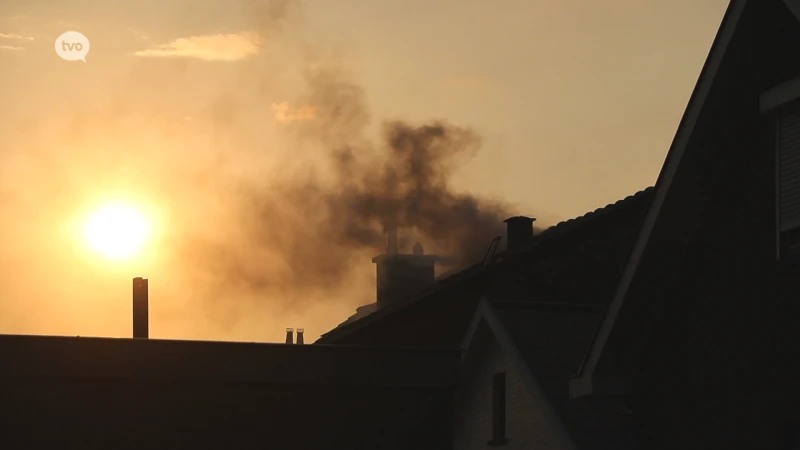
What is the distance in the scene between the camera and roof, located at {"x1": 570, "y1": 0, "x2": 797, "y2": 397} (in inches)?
448

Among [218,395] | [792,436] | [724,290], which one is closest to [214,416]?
[218,395]

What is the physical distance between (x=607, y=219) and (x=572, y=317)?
8.93 metres

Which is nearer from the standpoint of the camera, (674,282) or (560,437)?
(674,282)

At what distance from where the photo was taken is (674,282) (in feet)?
39.9

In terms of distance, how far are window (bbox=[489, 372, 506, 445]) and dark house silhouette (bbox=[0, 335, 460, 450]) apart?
4.95 meters

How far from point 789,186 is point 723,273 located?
1.21m

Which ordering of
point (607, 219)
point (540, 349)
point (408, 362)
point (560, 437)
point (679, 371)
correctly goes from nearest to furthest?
point (679, 371) → point (560, 437) → point (540, 349) → point (408, 362) → point (607, 219)

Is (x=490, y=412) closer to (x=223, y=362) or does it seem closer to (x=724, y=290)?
(x=223, y=362)

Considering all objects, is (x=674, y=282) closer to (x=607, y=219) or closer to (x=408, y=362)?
(x=408, y=362)

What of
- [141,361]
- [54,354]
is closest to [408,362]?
[141,361]

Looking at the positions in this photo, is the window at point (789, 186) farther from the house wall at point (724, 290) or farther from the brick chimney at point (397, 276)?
the brick chimney at point (397, 276)

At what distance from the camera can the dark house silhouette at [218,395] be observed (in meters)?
25.5

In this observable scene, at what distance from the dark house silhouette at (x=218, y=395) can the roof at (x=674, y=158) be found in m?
15.5

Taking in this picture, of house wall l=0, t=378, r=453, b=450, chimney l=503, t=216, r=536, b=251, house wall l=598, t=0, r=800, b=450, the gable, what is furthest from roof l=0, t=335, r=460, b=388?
house wall l=598, t=0, r=800, b=450
